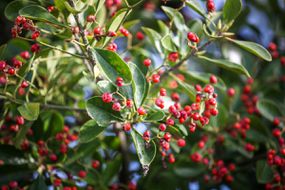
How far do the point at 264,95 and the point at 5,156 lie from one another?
1.79 m

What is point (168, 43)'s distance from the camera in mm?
2631

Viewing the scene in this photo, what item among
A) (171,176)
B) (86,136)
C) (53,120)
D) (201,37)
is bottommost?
(171,176)

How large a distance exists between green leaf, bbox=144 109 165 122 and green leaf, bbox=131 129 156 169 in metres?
0.08

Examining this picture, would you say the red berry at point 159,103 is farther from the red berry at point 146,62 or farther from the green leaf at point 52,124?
the green leaf at point 52,124

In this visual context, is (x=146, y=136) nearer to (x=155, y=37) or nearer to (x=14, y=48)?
(x=155, y=37)

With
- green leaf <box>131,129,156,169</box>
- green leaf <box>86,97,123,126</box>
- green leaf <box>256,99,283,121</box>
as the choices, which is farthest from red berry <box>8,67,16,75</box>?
green leaf <box>256,99,283,121</box>

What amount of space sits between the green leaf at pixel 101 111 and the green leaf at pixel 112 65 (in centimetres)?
12

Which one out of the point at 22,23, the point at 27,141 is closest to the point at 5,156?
the point at 27,141

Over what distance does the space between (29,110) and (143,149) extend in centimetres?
56

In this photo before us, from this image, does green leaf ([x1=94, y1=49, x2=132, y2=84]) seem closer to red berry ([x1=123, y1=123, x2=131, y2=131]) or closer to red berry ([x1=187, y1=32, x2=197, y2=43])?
red berry ([x1=123, y1=123, x2=131, y2=131])

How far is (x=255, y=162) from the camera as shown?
10.5 feet

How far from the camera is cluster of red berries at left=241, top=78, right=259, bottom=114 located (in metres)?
3.50

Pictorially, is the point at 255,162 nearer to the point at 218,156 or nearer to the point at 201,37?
the point at 218,156

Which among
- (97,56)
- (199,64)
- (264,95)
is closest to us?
(97,56)
